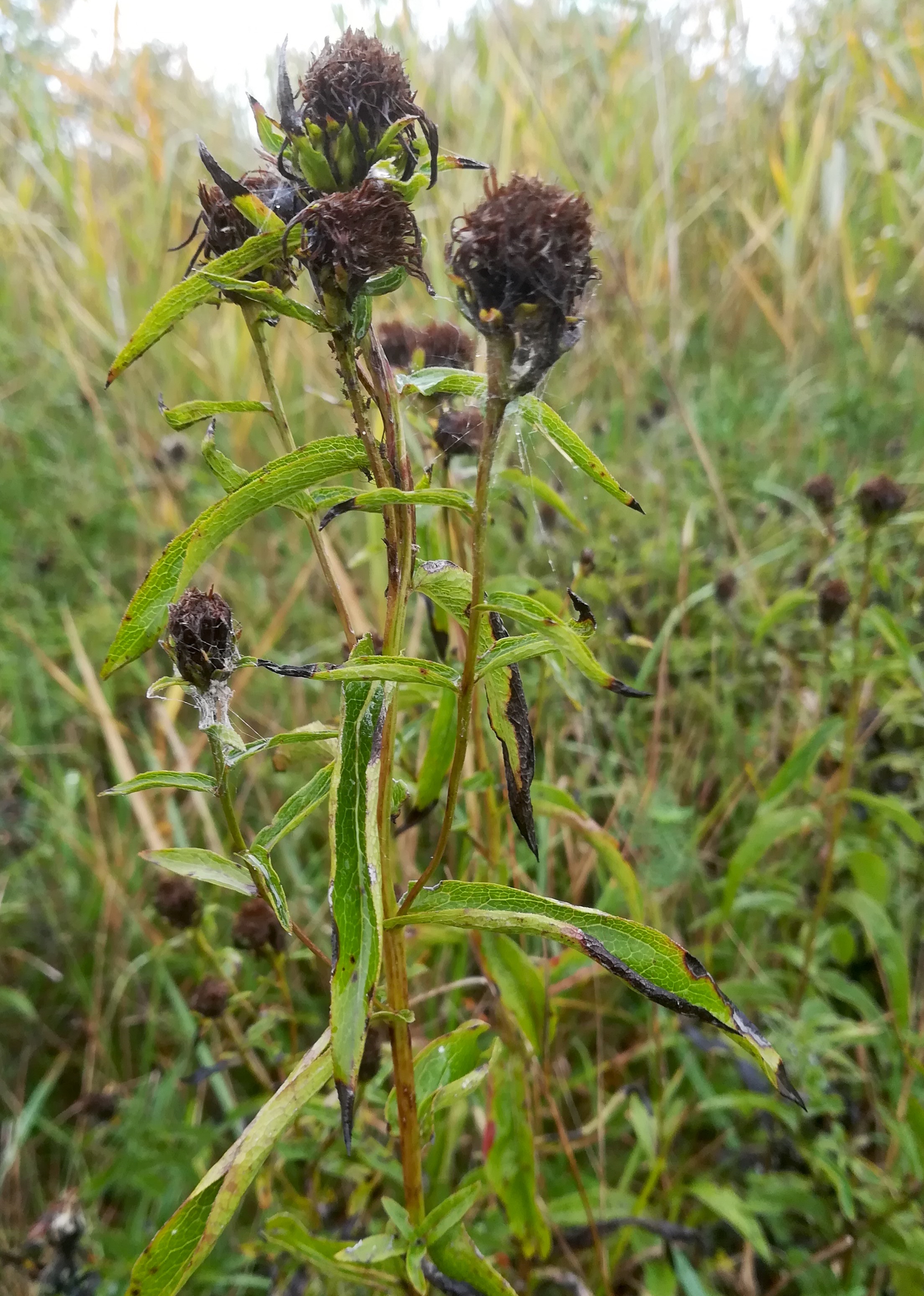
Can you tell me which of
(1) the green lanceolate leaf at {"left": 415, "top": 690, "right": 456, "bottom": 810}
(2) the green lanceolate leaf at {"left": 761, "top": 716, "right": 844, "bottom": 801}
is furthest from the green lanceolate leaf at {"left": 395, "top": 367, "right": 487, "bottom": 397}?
(2) the green lanceolate leaf at {"left": 761, "top": 716, "right": 844, "bottom": 801}

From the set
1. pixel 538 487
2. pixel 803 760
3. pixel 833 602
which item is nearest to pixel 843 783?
pixel 803 760

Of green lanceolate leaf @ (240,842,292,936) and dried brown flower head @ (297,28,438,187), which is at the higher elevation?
dried brown flower head @ (297,28,438,187)

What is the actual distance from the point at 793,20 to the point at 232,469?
12.3 feet

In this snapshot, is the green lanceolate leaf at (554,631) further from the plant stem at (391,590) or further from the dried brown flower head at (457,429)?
the dried brown flower head at (457,429)

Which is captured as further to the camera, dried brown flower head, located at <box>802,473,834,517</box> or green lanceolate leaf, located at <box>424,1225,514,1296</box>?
dried brown flower head, located at <box>802,473,834,517</box>

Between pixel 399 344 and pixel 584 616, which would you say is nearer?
pixel 584 616

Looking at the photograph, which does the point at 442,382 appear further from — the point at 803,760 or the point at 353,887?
the point at 803,760

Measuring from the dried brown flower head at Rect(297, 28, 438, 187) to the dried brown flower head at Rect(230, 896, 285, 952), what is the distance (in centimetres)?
76

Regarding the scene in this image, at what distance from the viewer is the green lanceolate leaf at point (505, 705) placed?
61 cm

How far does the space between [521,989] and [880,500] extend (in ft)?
2.70

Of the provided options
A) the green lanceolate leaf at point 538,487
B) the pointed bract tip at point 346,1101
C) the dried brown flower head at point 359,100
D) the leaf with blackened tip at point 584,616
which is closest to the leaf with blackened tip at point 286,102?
the dried brown flower head at point 359,100

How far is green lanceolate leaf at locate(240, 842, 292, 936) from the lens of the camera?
59 cm

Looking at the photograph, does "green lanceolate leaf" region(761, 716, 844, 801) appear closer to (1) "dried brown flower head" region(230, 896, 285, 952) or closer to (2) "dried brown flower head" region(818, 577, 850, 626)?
(2) "dried brown flower head" region(818, 577, 850, 626)

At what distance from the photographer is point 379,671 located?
53 centimetres
